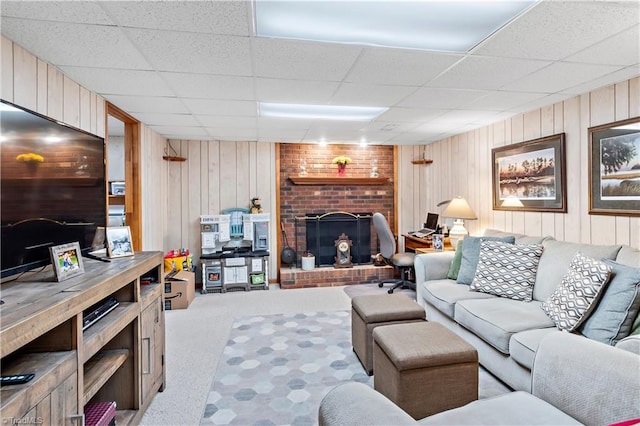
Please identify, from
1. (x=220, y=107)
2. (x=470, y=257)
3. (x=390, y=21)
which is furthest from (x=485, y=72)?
(x=220, y=107)

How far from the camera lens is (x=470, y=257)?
3.13 meters

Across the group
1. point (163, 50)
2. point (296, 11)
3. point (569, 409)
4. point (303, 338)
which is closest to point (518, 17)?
point (296, 11)

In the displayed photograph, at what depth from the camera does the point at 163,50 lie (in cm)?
195

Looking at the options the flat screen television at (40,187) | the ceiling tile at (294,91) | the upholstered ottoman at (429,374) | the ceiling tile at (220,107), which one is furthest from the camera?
the ceiling tile at (220,107)

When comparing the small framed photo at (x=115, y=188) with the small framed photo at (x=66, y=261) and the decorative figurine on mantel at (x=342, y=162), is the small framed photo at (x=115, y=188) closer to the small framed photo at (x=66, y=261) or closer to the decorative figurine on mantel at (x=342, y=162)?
the decorative figurine on mantel at (x=342, y=162)

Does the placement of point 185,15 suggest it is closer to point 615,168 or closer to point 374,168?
point 615,168

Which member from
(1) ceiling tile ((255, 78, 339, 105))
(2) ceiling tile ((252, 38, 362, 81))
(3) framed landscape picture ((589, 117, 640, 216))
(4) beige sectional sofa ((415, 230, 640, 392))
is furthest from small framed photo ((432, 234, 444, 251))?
(2) ceiling tile ((252, 38, 362, 81))

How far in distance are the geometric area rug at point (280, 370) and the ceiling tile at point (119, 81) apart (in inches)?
88.8

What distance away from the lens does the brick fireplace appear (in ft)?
16.8

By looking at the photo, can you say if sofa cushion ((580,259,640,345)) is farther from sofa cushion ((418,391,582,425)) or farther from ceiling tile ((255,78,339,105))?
ceiling tile ((255,78,339,105))

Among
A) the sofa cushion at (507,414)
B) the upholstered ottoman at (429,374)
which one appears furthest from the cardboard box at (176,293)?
the sofa cushion at (507,414)

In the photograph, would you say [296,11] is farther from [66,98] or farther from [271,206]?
[271,206]

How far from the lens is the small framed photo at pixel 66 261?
4.77 ft

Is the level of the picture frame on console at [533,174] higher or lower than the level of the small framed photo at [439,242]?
higher
